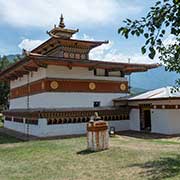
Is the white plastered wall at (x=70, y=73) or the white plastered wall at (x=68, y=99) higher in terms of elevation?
the white plastered wall at (x=70, y=73)

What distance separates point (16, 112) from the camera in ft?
71.7

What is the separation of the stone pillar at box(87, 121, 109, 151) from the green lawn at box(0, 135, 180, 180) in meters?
0.28

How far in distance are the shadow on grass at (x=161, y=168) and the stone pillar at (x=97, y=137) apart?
2.33 meters

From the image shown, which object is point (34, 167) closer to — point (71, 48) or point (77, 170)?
point (77, 170)

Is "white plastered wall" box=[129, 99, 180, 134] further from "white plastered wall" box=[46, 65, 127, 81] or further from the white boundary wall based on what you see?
"white plastered wall" box=[46, 65, 127, 81]

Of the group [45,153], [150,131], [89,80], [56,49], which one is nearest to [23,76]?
[56,49]

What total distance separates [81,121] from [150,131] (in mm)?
4058

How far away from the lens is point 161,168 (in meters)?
7.16

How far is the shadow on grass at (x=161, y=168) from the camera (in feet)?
21.4

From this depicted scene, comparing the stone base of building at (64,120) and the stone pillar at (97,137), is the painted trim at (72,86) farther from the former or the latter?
the stone pillar at (97,137)

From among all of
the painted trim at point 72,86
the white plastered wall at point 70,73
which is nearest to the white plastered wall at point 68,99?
the painted trim at point 72,86

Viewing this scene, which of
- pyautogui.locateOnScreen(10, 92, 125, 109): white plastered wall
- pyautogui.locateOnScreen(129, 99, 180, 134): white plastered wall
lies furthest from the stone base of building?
pyautogui.locateOnScreen(129, 99, 180, 134): white plastered wall

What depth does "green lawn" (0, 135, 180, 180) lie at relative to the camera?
6.88 metres

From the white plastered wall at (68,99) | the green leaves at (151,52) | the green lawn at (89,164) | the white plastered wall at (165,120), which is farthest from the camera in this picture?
the white plastered wall at (68,99)
